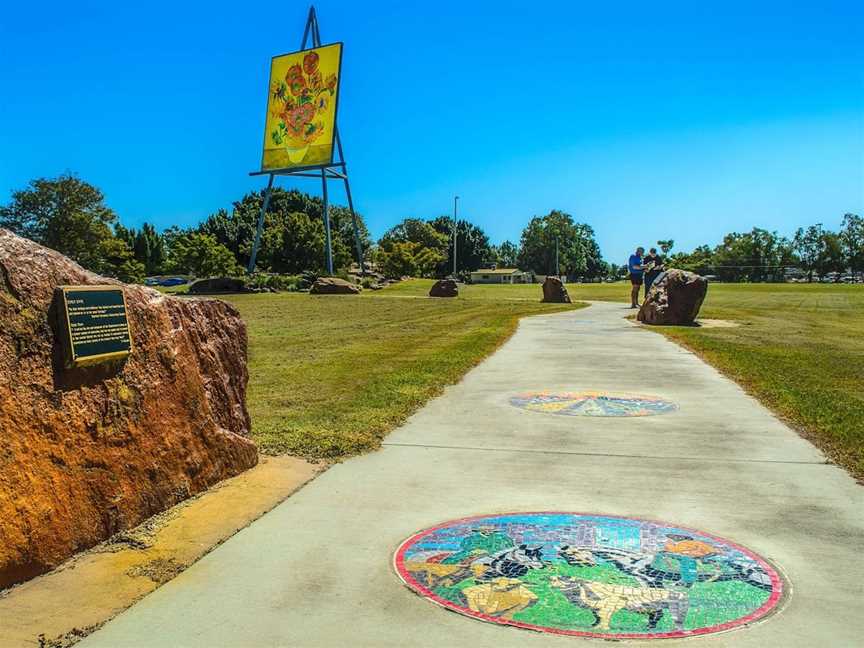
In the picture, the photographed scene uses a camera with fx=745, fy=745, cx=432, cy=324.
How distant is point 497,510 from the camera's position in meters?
4.58

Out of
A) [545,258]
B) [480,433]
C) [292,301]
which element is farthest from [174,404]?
[545,258]

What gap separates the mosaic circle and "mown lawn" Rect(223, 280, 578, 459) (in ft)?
3.93

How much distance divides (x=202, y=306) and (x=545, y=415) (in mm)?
3667

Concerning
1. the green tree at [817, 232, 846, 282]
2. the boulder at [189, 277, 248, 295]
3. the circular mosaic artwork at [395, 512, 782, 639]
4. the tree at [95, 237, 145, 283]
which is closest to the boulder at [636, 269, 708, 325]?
the circular mosaic artwork at [395, 512, 782, 639]

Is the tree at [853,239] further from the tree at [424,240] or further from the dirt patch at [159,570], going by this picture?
the dirt patch at [159,570]

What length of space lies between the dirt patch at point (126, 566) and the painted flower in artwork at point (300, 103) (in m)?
39.9

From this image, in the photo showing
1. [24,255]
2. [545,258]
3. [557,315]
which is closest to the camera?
[24,255]

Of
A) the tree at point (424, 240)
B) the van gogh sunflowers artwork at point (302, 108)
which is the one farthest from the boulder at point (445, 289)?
the tree at point (424, 240)

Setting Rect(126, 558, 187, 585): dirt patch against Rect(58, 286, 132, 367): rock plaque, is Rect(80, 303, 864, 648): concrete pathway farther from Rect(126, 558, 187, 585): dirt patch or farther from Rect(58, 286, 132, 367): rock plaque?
Rect(58, 286, 132, 367): rock plaque

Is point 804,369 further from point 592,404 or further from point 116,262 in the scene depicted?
point 116,262

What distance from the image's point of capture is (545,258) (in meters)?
124

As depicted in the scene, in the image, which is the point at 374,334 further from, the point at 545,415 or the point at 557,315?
the point at 545,415

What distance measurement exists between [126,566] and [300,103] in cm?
4205

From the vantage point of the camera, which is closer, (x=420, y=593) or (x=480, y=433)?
(x=420, y=593)
